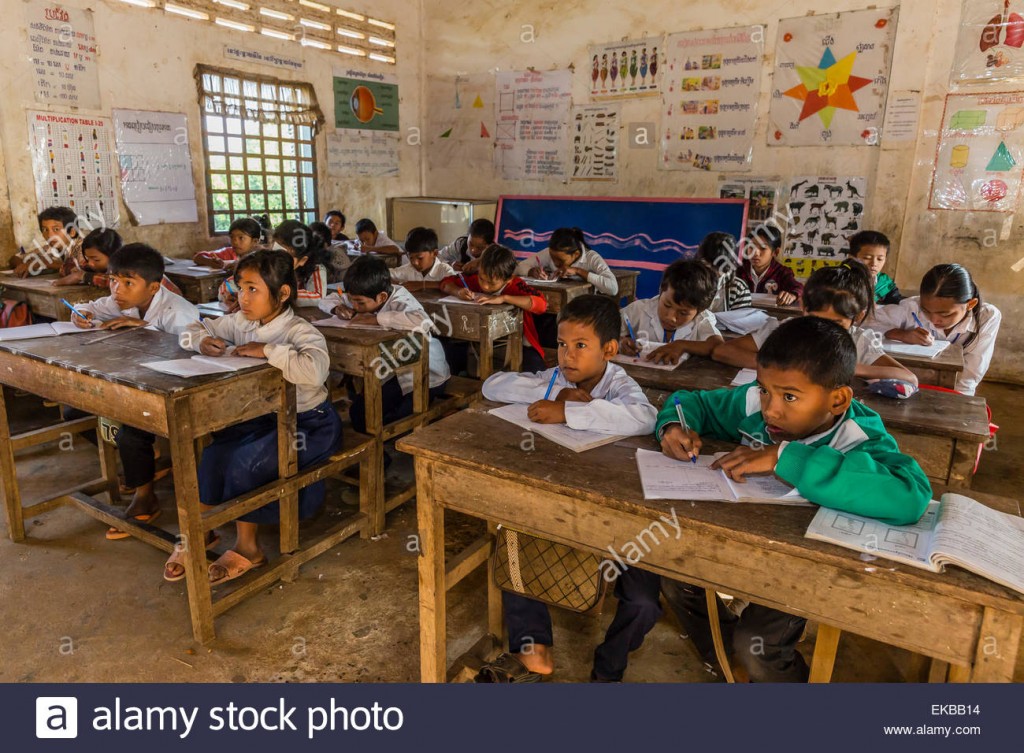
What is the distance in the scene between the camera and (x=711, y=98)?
18.7 feet

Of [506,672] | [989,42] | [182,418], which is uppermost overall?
[989,42]

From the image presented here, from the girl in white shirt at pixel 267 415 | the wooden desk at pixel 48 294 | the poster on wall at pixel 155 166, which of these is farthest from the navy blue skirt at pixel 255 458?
the poster on wall at pixel 155 166

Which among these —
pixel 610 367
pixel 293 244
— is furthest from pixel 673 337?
pixel 293 244

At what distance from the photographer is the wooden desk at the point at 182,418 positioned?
188cm

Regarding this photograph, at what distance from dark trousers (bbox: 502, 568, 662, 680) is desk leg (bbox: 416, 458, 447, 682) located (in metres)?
0.23

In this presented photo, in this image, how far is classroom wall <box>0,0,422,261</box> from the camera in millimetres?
4406

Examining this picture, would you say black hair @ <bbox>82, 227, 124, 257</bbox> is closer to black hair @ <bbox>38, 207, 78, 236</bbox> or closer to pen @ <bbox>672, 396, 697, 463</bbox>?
black hair @ <bbox>38, 207, 78, 236</bbox>

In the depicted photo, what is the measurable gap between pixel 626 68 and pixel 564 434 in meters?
5.49

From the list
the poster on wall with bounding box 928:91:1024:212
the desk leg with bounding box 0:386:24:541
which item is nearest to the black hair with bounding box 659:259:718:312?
the desk leg with bounding box 0:386:24:541

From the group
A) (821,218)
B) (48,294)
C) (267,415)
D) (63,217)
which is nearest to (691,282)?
(267,415)

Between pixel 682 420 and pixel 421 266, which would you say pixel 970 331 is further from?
pixel 421 266

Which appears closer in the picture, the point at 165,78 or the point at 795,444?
the point at 795,444

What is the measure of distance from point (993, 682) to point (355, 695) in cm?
113

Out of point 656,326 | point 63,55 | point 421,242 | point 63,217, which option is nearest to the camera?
point 656,326
